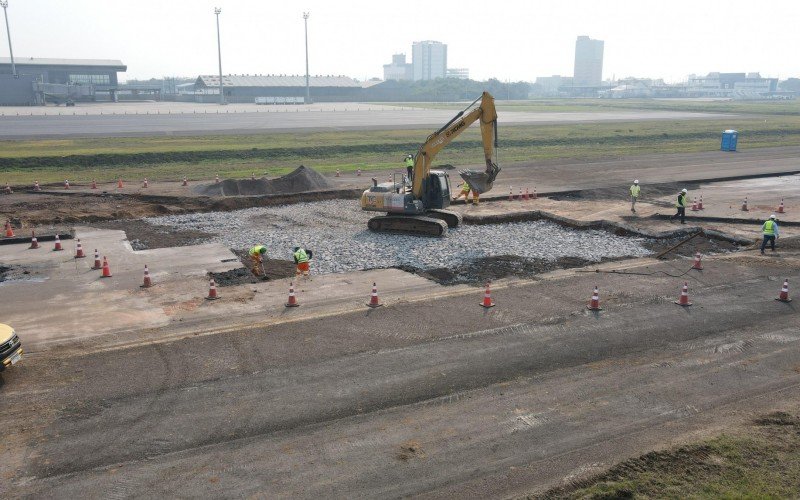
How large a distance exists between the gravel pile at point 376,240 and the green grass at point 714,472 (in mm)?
12486

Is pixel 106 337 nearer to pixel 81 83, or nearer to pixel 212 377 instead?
pixel 212 377

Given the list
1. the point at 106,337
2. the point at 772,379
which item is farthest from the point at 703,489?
the point at 106,337

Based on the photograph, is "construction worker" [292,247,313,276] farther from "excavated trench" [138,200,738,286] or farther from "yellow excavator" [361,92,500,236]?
"yellow excavator" [361,92,500,236]

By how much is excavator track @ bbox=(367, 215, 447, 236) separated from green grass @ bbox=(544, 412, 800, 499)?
53.4ft

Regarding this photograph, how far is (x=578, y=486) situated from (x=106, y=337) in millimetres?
11572

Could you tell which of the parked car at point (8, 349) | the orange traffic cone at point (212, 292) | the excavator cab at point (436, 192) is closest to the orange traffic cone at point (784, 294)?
the excavator cab at point (436, 192)

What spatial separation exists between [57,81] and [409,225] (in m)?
142

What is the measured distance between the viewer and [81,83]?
142250 millimetres

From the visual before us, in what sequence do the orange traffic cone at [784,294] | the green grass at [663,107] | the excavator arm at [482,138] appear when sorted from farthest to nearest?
the green grass at [663,107], the excavator arm at [482,138], the orange traffic cone at [784,294]

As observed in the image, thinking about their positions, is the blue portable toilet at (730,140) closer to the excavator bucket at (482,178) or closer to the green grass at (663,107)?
the excavator bucket at (482,178)

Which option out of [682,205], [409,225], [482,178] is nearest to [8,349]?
[409,225]

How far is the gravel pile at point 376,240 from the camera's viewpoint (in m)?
23.4

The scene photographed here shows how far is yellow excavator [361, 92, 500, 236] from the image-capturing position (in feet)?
86.0

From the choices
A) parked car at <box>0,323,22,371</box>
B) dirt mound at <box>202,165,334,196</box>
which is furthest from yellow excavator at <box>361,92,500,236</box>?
parked car at <box>0,323,22,371</box>
